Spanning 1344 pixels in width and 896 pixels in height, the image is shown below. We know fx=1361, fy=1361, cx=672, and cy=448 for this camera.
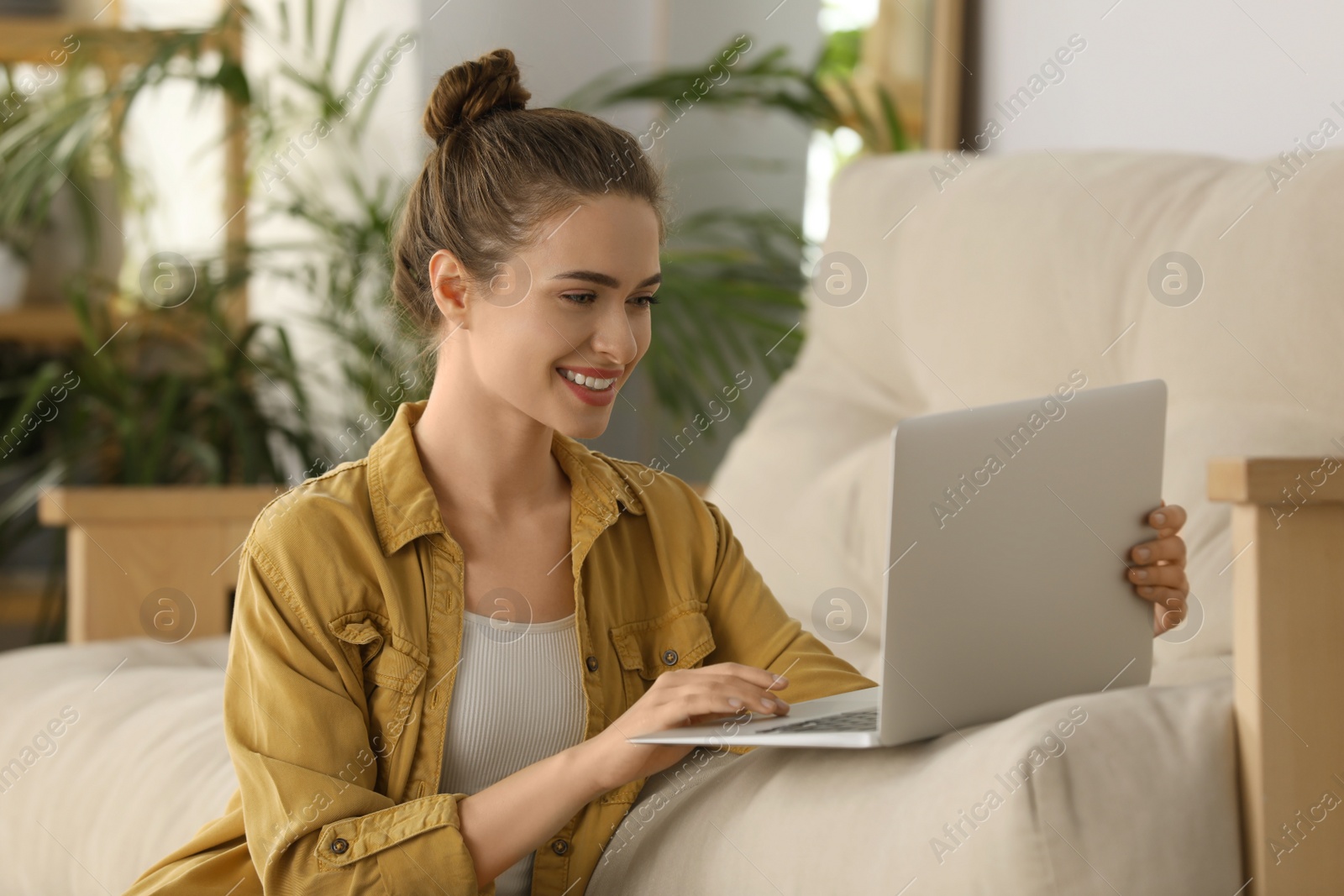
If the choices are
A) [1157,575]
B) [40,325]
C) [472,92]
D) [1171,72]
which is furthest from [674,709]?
[40,325]

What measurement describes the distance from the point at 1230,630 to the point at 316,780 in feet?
2.59

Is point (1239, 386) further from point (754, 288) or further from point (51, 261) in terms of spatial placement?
point (51, 261)

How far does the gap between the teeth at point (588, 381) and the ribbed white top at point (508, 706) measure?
0.20 m

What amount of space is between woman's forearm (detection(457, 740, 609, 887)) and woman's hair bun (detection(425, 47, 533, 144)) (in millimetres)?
514

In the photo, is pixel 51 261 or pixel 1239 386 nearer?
pixel 1239 386

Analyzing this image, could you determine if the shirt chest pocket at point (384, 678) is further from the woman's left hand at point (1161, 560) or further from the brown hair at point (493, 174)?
the woman's left hand at point (1161, 560)

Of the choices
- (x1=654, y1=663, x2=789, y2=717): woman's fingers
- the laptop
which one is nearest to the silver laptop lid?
the laptop

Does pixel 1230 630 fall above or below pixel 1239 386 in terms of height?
below

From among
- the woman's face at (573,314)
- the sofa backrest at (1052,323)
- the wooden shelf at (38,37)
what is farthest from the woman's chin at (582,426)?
the wooden shelf at (38,37)

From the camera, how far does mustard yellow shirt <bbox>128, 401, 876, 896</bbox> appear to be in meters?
0.92

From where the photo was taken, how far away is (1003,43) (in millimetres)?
2307

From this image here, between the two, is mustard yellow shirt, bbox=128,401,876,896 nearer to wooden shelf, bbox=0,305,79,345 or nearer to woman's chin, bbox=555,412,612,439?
woman's chin, bbox=555,412,612,439

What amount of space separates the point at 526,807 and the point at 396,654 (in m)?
0.16

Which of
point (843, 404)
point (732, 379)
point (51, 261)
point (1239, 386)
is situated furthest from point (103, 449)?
point (1239, 386)
